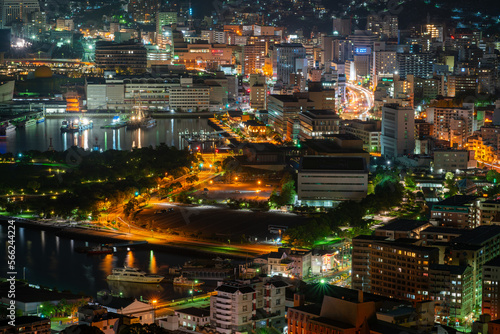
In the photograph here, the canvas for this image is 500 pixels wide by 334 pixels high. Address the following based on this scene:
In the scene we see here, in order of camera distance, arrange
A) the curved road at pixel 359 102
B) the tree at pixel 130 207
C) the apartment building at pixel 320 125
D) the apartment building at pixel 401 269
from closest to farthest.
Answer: the apartment building at pixel 401 269 → the tree at pixel 130 207 → the apartment building at pixel 320 125 → the curved road at pixel 359 102

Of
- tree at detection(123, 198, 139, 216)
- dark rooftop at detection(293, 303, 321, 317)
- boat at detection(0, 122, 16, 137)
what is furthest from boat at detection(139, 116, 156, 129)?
dark rooftop at detection(293, 303, 321, 317)

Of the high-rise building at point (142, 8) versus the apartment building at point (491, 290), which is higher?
the high-rise building at point (142, 8)

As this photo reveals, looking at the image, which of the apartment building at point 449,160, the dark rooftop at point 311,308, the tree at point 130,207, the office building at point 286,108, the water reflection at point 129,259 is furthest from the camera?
the office building at point 286,108

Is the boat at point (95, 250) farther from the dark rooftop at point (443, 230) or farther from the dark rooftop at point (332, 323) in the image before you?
the dark rooftop at point (332, 323)

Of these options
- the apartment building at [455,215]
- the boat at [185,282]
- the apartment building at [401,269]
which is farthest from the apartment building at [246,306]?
the apartment building at [455,215]

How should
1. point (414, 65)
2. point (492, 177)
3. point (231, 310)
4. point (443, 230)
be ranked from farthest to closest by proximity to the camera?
point (414, 65), point (492, 177), point (443, 230), point (231, 310)

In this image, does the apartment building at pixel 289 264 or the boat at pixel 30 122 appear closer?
the apartment building at pixel 289 264

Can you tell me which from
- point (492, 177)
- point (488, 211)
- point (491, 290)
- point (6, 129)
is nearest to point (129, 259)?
point (488, 211)

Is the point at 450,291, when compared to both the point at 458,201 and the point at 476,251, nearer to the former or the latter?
the point at 476,251
